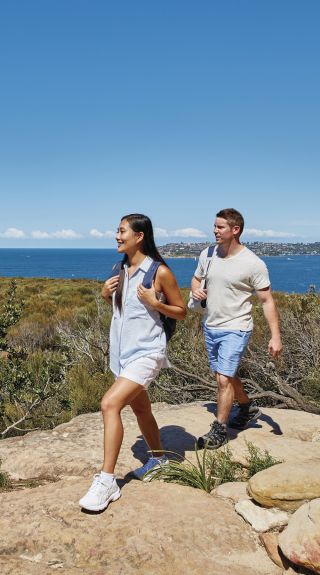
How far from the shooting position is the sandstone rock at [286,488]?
333 cm

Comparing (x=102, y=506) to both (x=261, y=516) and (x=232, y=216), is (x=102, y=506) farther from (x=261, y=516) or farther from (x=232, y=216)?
(x=232, y=216)

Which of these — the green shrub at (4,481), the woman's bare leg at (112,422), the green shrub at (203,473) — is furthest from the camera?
the green shrub at (4,481)

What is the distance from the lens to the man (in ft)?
14.5

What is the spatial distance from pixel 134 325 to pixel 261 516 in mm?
1458

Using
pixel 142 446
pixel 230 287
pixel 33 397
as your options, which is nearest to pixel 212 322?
pixel 230 287

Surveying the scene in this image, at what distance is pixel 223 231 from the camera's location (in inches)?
173

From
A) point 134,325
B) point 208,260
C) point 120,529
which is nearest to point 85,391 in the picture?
point 208,260

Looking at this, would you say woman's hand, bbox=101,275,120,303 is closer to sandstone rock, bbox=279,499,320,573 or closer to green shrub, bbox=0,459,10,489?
green shrub, bbox=0,459,10,489

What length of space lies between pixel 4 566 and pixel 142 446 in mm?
1999

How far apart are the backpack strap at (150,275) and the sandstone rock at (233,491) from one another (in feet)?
4.92

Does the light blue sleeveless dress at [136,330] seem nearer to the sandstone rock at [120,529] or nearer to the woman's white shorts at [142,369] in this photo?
the woman's white shorts at [142,369]

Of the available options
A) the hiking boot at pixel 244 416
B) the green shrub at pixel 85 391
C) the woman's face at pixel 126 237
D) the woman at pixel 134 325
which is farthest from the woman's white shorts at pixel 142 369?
the green shrub at pixel 85 391

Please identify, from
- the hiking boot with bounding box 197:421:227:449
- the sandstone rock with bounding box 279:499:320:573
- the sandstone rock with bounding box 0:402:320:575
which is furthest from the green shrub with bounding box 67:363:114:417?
the sandstone rock with bounding box 279:499:320:573

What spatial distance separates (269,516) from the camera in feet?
10.9
